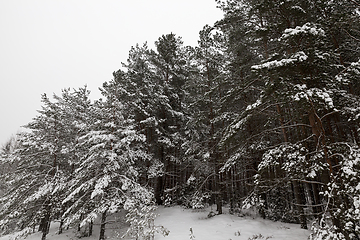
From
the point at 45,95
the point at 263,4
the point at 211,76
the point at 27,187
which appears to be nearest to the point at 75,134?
the point at 45,95

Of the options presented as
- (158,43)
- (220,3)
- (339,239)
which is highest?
(158,43)

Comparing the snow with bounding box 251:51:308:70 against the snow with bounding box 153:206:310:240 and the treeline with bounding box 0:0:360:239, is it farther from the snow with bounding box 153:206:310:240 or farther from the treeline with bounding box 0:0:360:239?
the snow with bounding box 153:206:310:240

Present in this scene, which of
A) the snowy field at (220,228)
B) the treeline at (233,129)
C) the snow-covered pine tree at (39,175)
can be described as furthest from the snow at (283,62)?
the snow-covered pine tree at (39,175)

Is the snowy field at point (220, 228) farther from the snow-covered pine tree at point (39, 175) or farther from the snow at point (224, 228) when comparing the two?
the snow-covered pine tree at point (39, 175)

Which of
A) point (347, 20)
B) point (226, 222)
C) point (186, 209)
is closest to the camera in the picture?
point (347, 20)

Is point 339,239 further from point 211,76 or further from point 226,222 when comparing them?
point 211,76

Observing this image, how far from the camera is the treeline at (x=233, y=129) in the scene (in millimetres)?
5543

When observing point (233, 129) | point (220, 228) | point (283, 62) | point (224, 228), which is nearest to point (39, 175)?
point (220, 228)

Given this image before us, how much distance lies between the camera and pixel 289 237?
757 centimetres

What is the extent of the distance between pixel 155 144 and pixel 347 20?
46.9 feet

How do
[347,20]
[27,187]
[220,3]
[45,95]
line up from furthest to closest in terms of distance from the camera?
[45,95], [27,187], [220,3], [347,20]

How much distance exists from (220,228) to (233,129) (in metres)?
6.35

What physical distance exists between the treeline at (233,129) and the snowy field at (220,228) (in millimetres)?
791

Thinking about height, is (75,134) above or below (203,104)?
below
